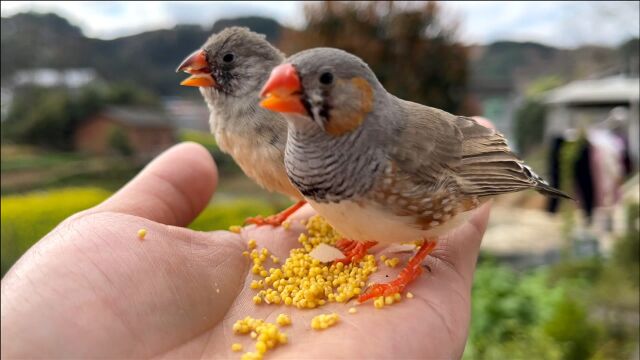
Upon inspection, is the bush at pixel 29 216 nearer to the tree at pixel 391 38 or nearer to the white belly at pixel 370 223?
the tree at pixel 391 38

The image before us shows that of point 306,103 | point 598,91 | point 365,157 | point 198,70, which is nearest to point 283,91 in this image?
point 306,103

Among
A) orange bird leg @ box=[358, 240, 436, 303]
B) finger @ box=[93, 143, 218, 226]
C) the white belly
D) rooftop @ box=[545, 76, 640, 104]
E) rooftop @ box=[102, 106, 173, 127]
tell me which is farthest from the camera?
rooftop @ box=[545, 76, 640, 104]

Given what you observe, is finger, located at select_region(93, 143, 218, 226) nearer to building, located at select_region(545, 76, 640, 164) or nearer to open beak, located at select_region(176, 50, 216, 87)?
open beak, located at select_region(176, 50, 216, 87)

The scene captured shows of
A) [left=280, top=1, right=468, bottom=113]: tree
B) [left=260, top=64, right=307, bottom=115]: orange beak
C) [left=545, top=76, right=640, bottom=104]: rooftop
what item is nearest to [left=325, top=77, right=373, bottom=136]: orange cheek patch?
[left=260, top=64, right=307, bottom=115]: orange beak

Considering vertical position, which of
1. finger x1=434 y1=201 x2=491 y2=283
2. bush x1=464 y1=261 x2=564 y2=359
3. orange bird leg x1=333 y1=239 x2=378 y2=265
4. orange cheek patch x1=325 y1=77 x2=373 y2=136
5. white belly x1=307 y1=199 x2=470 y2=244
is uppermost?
orange cheek patch x1=325 y1=77 x2=373 y2=136

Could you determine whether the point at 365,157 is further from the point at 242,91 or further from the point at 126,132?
the point at 126,132

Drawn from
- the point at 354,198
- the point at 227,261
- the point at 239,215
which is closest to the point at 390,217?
the point at 354,198

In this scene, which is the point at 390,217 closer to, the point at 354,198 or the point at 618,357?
the point at 354,198

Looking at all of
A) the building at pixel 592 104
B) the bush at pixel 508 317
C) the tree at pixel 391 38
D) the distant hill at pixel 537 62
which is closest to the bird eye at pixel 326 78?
the bush at pixel 508 317
